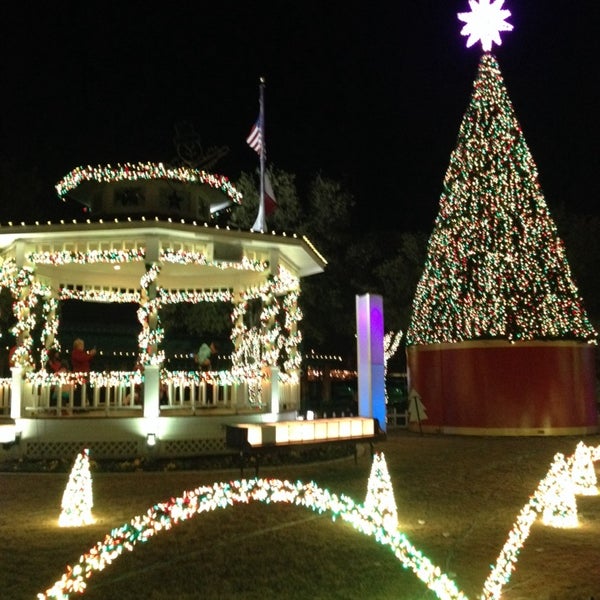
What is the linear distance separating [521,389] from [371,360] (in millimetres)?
8021

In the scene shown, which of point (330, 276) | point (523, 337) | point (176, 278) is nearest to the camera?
point (176, 278)

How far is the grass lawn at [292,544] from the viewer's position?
6.28 metres

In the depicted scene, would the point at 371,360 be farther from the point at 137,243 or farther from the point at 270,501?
the point at 270,501

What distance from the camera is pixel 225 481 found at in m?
12.7

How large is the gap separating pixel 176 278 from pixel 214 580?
48.7 ft

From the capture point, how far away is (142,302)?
15.8 metres

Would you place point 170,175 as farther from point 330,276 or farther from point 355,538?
point 330,276

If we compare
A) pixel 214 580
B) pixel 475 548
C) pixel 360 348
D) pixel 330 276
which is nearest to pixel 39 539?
pixel 214 580

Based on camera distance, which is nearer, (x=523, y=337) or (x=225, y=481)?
(x=225, y=481)

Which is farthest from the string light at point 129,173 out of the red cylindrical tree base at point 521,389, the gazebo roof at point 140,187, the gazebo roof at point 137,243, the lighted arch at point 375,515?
the red cylindrical tree base at point 521,389

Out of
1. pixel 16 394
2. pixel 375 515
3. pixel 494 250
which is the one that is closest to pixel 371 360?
pixel 16 394

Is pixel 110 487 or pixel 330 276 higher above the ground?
pixel 330 276

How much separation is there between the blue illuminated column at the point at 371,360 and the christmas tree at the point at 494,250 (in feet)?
23.2

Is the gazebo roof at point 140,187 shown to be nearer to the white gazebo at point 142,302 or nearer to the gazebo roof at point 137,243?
the white gazebo at point 142,302
